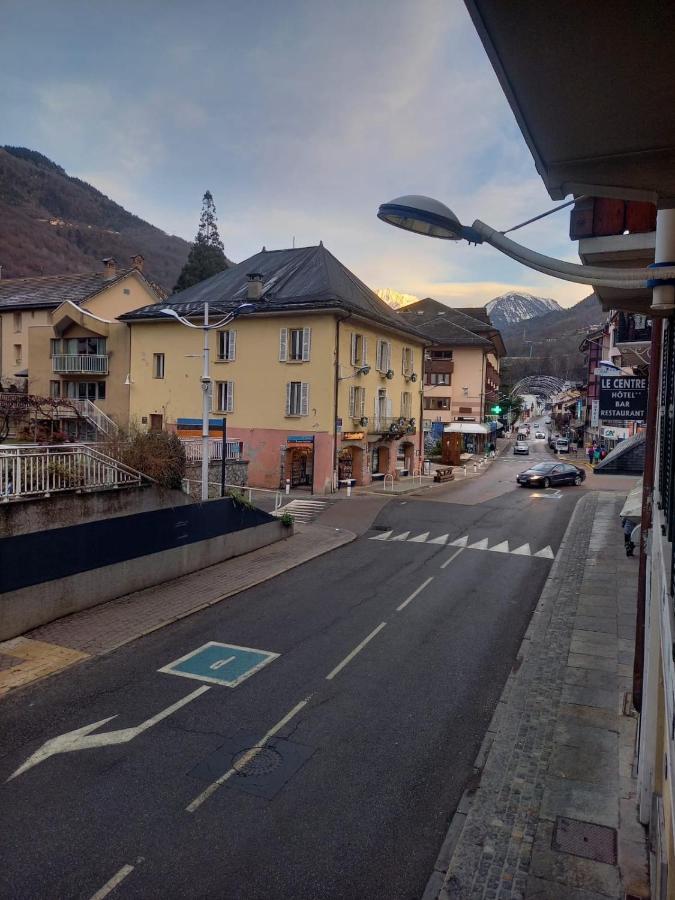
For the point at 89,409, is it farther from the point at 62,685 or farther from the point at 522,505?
the point at 62,685

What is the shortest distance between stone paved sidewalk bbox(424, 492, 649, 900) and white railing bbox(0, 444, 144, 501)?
30.5 feet

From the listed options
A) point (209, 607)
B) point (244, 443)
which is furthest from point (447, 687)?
point (244, 443)

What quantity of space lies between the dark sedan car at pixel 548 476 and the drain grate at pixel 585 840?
101 feet

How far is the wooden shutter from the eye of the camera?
31.7 m

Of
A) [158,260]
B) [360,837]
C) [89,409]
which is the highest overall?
[158,260]

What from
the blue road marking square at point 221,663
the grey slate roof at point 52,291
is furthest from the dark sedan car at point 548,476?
the grey slate roof at point 52,291

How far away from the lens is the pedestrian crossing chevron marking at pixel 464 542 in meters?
19.5

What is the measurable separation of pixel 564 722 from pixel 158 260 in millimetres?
133948

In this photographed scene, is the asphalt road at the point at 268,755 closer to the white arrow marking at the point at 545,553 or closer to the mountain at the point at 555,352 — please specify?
the white arrow marking at the point at 545,553

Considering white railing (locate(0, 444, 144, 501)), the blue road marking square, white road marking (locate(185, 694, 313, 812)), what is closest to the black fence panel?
white railing (locate(0, 444, 144, 501))

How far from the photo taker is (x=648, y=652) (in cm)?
652

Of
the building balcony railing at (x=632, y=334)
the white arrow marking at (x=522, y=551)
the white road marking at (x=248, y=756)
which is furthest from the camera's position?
the white arrow marking at (x=522, y=551)

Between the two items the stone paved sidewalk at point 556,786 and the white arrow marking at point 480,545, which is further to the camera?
the white arrow marking at point 480,545

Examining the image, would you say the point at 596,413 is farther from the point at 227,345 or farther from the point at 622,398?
the point at 227,345
